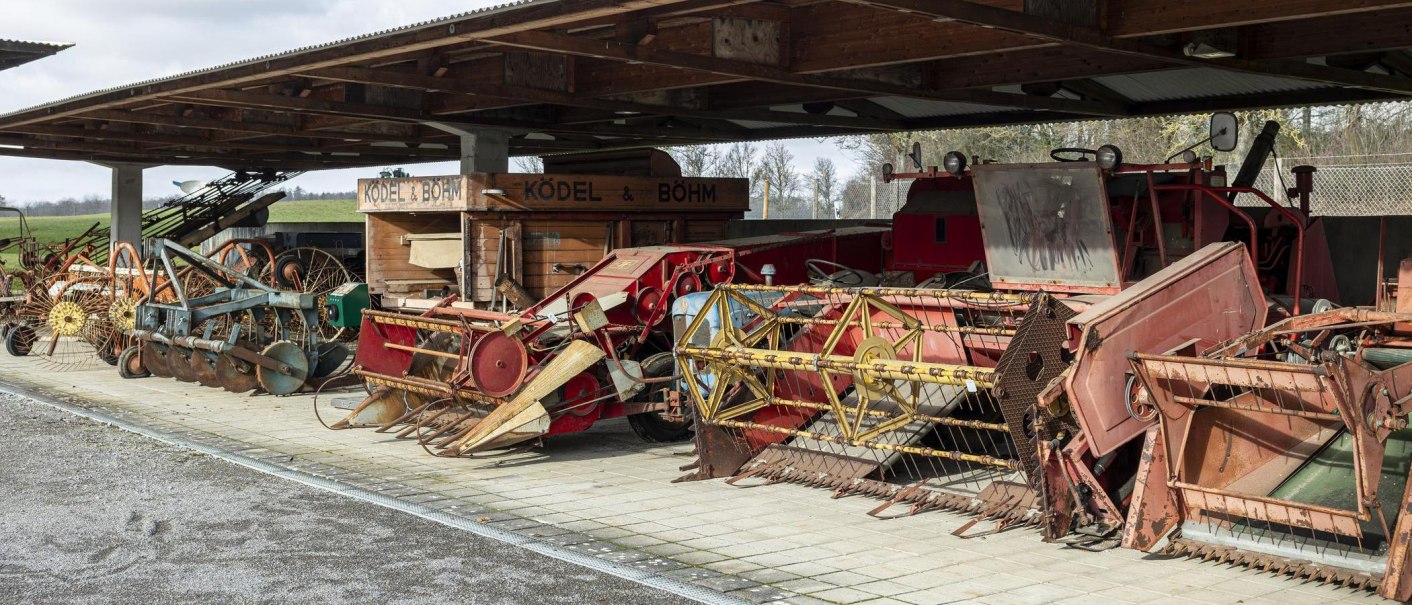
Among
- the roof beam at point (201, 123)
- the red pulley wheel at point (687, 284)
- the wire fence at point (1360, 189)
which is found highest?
the roof beam at point (201, 123)

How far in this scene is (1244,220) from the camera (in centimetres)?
912

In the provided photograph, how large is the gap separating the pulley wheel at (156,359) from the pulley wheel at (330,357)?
1.91 meters

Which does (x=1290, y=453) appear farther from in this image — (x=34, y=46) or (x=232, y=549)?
(x=34, y=46)

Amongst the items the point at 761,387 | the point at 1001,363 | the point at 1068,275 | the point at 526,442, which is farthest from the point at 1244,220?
the point at 526,442

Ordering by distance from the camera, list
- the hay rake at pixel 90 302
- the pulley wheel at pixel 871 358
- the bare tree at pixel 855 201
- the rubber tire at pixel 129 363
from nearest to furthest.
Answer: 1. the pulley wheel at pixel 871 358
2. the rubber tire at pixel 129 363
3. the hay rake at pixel 90 302
4. the bare tree at pixel 855 201

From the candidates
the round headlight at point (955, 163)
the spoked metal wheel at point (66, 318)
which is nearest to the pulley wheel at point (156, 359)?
the spoked metal wheel at point (66, 318)

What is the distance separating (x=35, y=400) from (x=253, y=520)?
6.85 m

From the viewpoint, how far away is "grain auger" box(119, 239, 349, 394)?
553 inches

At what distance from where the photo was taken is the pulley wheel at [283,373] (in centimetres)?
1397

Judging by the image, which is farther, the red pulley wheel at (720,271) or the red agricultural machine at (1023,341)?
the red pulley wheel at (720,271)

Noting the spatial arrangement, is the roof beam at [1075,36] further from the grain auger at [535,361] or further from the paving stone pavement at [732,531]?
the grain auger at [535,361]

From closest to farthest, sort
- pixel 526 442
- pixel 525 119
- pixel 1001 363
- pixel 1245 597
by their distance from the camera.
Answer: pixel 1245 597, pixel 1001 363, pixel 526 442, pixel 525 119

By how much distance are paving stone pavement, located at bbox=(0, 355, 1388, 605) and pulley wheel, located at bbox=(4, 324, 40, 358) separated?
25.8ft

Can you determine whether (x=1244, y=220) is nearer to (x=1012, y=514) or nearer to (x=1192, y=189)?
(x=1192, y=189)
